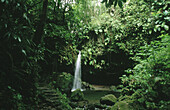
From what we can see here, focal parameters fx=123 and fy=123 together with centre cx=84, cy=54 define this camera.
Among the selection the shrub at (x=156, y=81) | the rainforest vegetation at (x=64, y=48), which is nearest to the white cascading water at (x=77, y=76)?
the rainforest vegetation at (x=64, y=48)

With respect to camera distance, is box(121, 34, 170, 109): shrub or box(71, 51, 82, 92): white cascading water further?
box(71, 51, 82, 92): white cascading water

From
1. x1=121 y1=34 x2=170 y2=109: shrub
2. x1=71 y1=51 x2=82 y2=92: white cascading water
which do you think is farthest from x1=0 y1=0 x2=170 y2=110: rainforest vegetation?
x1=71 y1=51 x2=82 y2=92: white cascading water

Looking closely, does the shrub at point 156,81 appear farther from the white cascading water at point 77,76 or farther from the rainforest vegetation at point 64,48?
the white cascading water at point 77,76

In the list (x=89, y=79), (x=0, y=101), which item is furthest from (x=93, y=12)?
(x=0, y=101)

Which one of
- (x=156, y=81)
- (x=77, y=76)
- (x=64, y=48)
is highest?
(x=64, y=48)

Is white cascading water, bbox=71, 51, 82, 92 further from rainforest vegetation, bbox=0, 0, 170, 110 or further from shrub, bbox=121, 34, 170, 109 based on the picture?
shrub, bbox=121, 34, 170, 109

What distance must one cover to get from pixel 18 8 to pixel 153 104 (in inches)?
129

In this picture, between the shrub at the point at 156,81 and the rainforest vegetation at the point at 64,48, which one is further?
the shrub at the point at 156,81

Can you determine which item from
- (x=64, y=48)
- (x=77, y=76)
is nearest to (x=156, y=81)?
(x=64, y=48)

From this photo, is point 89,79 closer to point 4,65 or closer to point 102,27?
point 102,27

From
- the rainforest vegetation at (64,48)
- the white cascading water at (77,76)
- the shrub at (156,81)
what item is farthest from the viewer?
the white cascading water at (77,76)

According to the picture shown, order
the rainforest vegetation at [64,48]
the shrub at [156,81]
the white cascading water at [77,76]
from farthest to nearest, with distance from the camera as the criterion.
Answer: the white cascading water at [77,76], the shrub at [156,81], the rainforest vegetation at [64,48]

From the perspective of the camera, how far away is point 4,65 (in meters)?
2.24

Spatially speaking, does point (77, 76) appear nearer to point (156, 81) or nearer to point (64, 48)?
point (64, 48)
